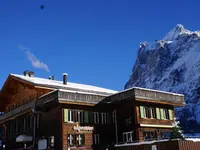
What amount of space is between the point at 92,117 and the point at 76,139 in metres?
3.71

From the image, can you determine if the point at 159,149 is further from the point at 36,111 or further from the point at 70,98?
the point at 36,111

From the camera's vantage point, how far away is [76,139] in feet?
118

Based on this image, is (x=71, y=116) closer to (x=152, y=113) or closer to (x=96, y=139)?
(x=96, y=139)

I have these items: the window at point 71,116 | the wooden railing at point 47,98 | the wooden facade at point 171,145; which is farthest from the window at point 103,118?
the wooden facade at point 171,145

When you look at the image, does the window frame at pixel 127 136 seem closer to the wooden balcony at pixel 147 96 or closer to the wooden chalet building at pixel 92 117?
the wooden chalet building at pixel 92 117

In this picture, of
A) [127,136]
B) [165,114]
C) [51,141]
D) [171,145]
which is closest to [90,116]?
[127,136]

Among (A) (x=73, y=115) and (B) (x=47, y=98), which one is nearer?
(A) (x=73, y=115)

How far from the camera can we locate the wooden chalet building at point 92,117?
3622 cm

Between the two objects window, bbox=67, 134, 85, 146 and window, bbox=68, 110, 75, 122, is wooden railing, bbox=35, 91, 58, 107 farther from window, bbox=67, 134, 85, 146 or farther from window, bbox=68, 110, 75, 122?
window, bbox=67, 134, 85, 146

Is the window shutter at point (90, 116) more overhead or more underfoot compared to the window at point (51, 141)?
more overhead

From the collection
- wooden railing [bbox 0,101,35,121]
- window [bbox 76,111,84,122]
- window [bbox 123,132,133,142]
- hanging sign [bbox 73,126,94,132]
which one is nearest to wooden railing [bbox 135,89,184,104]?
window [bbox 123,132,133,142]

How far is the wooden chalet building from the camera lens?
3622 cm

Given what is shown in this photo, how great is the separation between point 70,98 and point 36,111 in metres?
5.86

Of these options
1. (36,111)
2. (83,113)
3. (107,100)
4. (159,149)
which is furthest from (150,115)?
(36,111)
